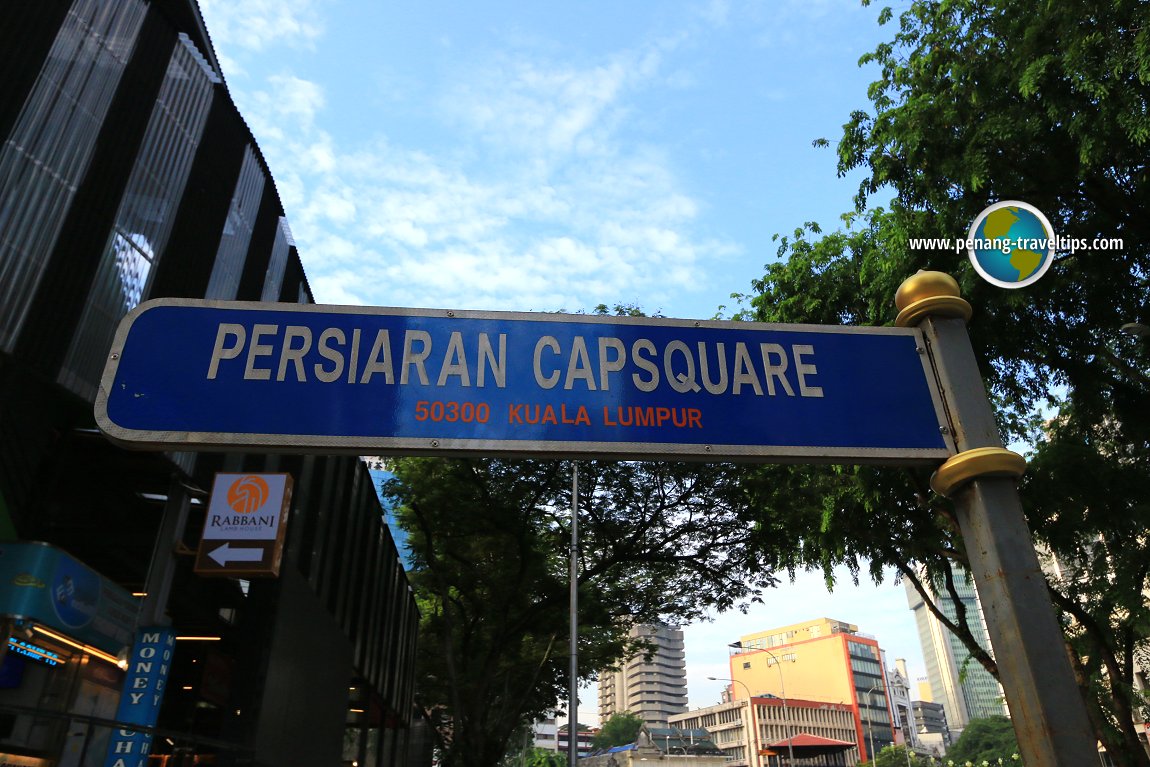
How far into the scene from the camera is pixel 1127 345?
10531 mm

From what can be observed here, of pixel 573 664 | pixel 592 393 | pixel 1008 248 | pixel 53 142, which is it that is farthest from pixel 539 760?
pixel 592 393

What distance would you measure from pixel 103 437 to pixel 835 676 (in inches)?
4650

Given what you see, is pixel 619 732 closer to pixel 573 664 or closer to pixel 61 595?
pixel 573 664

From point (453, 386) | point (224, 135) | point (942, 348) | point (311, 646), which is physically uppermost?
point (224, 135)

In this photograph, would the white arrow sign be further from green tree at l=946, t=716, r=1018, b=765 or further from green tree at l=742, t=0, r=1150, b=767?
green tree at l=946, t=716, r=1018, b=765

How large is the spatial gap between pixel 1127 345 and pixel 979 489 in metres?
10.4

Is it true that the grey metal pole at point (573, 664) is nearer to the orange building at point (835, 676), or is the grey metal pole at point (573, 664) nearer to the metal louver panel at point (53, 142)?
the metal louver panel at point (53, 142)

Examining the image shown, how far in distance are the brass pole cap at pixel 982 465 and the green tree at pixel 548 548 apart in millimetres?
16614

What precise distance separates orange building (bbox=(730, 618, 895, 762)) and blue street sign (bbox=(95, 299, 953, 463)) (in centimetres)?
10871

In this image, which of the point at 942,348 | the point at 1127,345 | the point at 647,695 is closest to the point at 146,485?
the point at 942,348

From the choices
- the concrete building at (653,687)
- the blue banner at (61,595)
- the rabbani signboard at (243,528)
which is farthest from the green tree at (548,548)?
the concrete building at (653,687)

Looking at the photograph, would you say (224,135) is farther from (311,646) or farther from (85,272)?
(311,646)

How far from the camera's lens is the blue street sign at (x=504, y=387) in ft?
7.91

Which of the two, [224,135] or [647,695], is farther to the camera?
[647,695]
